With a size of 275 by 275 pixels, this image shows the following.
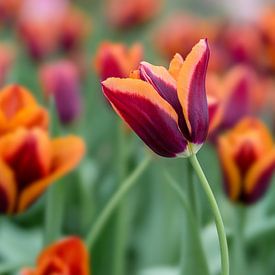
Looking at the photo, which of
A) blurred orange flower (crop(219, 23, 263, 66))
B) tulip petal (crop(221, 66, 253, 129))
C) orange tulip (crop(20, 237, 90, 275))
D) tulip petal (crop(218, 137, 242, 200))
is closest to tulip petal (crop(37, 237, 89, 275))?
orange tulip (crop(20, 237, 90, 275))

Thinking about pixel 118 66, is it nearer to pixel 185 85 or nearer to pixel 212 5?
pixel 185 85

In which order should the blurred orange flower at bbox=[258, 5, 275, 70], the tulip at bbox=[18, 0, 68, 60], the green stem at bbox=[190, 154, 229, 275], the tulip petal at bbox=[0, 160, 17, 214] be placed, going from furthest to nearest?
the tulip at bbox=[18, 0, 68, 60] → the blurred orange flower at bbox=[258, 5, 275, 70] → the tulip petal at bbox=[0, 160, 17, 214] → the green stem at bbox=[190, 154, 229, 275]

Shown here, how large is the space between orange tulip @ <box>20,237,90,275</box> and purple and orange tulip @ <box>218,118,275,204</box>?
130 millimetres

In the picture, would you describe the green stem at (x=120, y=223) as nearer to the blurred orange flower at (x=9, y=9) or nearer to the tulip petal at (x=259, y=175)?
the tulip petal at (x=259, y=175)

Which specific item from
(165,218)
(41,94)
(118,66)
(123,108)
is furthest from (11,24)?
(123,108)

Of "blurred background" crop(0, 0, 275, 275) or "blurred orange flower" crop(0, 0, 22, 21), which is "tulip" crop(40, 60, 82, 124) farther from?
"blurred orange flower" crop(0, 0, 22, 21)

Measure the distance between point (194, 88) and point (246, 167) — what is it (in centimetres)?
16

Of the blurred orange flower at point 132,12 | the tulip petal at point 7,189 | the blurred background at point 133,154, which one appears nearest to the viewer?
the tulip petal at point 7,189

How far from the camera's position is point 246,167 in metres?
0.54

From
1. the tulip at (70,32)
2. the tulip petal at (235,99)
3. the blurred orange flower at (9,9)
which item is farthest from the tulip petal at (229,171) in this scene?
the blurred orange flower at (9,9)

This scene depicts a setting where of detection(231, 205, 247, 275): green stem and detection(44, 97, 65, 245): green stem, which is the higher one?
detection(44, 97, 65, 245): green stem

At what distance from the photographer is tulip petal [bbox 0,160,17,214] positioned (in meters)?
0.49

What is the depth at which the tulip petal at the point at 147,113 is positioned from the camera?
39 centimetres

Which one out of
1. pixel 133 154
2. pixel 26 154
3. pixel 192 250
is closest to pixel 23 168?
pixel 26 154
